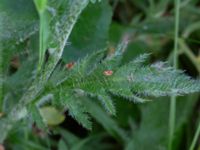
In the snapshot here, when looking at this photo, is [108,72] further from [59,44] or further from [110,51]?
[110,51]

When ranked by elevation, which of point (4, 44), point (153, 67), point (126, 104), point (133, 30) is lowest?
point (126, 104)

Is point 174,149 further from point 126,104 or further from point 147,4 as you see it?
point 147,4

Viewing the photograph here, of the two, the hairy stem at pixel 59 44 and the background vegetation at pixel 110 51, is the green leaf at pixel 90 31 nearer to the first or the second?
the background vegetation at pixel 110 51

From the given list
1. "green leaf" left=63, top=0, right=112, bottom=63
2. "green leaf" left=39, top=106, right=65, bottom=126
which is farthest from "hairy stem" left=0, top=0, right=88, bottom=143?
"green leaf" left=39, top=106, right=65, bottom=126

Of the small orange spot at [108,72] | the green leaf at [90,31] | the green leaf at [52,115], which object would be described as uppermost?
the green leaf at [90,31]

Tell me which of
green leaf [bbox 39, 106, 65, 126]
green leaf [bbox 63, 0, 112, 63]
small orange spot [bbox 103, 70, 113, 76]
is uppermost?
green leaf [bbox 63, 0, 112, 63]

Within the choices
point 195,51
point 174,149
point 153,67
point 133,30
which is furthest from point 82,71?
point 195,51

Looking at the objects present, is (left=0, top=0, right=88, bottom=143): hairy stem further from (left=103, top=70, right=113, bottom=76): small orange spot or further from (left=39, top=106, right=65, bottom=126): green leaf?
(left=39, top=106, right=65, bottom=126): green leaf

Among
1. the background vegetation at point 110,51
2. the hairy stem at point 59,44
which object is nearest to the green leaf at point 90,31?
the background vegetation at point 110,51
